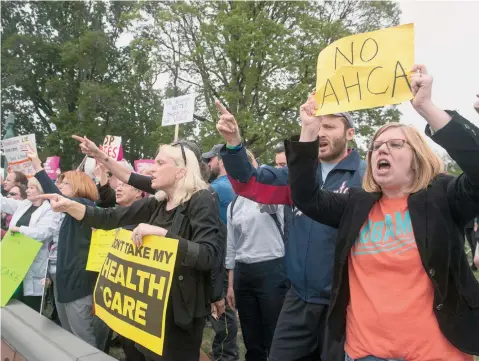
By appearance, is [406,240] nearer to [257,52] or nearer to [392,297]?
[392,297]

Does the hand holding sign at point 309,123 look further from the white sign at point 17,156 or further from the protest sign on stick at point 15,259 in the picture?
the white sign at point 17,156

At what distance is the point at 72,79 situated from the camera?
25.2 meters

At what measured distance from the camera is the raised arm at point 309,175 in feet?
6.03

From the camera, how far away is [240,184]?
7.54 ft

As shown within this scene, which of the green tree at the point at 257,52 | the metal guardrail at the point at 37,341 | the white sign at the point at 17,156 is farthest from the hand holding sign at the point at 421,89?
the green tree at the point at 257,52

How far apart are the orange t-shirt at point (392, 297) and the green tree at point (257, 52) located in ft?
49.0

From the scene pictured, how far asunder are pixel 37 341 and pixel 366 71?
8.70 ft

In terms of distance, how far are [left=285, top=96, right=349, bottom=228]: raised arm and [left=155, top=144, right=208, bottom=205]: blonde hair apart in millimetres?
878

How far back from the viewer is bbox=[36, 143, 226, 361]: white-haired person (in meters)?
2.36

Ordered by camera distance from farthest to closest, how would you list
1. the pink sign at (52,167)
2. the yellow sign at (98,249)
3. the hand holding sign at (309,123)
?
the pink sign at (52,167), the yellow sign at (98,249), the hand holding sign at (309,123)

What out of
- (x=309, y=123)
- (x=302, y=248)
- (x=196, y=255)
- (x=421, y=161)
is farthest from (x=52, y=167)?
(x=421, y=161)

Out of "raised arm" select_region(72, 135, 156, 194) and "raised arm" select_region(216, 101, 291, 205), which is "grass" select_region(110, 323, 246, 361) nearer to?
"raised arm" select_region(72, 135, 156, 194)

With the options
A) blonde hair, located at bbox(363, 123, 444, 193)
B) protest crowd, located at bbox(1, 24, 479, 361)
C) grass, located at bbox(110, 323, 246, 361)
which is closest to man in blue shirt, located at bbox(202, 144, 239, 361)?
protest crowd, located at bbox(1, 24, 479, 361)

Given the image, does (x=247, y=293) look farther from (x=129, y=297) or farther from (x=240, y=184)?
(x=240, y=184)
